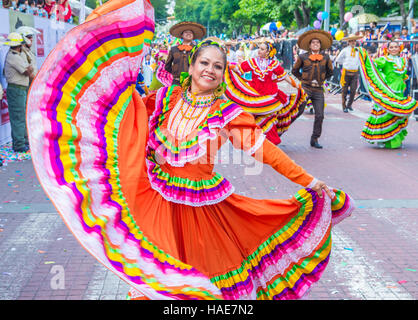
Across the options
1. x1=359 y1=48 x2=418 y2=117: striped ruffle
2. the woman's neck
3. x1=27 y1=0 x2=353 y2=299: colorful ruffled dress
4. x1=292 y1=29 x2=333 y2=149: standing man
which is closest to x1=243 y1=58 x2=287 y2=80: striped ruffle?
x1=292 y1=29 x2=333 y2=149: standing man

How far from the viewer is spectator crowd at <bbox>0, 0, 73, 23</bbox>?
406 inches

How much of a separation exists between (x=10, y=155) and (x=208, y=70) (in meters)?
6.75

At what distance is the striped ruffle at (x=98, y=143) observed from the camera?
2.46 meters

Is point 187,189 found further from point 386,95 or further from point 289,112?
point 386,95

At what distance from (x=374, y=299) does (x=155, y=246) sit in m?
2.00

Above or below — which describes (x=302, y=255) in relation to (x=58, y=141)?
below

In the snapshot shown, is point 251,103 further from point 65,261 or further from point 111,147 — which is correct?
point 111,147

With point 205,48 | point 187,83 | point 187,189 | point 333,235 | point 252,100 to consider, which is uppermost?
point 205,48

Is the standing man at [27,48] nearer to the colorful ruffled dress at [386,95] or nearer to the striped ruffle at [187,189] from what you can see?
the colorful ruffled dress at [386,95]

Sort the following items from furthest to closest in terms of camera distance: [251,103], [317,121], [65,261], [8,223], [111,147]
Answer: [317,121] → [251,103] → [8,223] → [65,261] → [111,147]

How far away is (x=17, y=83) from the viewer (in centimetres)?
903

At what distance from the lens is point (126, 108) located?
303 centimetres

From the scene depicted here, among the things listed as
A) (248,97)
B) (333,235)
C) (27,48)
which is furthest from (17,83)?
(333,235)
